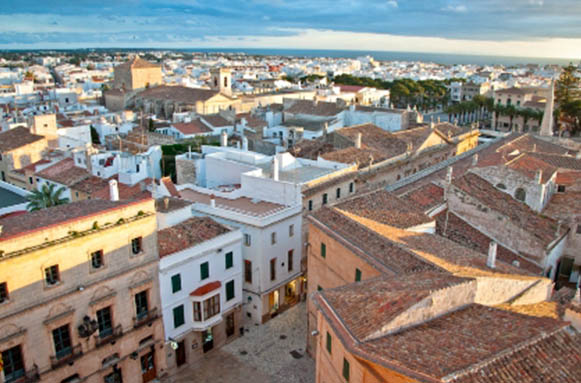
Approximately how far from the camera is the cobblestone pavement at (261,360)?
21125 mm

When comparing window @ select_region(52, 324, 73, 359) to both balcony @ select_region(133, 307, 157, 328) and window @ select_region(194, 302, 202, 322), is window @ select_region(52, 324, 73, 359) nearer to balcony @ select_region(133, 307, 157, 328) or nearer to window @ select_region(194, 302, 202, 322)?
balcony @ select_region(133, 307, 157, 328)

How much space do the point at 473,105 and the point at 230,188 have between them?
72.5 meters

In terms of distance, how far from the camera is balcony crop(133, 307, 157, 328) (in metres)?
19.9

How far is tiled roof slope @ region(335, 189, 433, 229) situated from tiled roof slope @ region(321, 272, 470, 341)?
608 cm

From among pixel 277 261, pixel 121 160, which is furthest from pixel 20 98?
pixel 277 261

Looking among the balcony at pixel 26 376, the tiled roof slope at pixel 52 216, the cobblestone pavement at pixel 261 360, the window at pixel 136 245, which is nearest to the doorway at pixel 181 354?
the cobblestone pavement at pixel 261 360

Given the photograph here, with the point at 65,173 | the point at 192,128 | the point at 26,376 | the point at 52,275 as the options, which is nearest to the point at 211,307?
the point at 52,275

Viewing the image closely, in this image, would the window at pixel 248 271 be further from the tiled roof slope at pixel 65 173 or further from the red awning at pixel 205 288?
the tiled roof slope at pixel 65 173

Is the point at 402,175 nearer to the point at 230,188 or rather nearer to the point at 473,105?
the point at 230,188

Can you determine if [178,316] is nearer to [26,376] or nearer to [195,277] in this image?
[195,277]

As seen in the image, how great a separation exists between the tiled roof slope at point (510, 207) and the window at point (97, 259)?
16733 mm

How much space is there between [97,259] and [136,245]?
1631 mm

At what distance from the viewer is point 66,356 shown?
17.8m

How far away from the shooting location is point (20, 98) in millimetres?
82750
